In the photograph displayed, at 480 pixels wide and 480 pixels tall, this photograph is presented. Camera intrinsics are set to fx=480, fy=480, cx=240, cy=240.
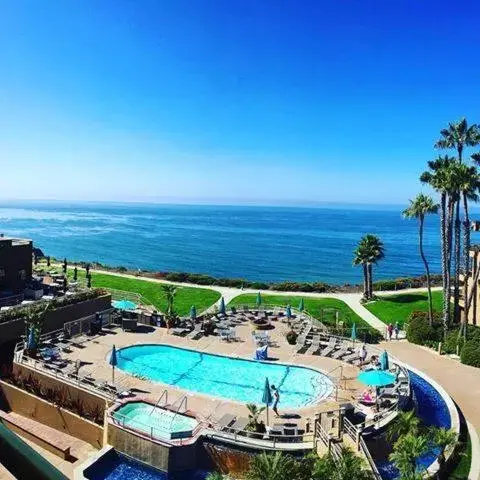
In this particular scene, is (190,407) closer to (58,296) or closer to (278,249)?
(58,296)

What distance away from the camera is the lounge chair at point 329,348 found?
26500 millimetres

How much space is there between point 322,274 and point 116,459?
6864 centimetres

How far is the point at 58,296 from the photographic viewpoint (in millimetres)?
32031

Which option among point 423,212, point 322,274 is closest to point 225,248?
point 322,274

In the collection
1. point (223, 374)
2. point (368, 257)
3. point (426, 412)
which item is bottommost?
point (426, 412)

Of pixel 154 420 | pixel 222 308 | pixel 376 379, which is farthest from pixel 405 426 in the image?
pixel 222 308

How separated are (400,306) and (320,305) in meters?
6.71

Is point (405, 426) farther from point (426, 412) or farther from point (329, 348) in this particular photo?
point (329, 348)

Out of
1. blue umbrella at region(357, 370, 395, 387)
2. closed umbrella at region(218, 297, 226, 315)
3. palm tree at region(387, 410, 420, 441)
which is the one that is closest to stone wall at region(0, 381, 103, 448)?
blue umbrella at region(357, 370, 395, 387)

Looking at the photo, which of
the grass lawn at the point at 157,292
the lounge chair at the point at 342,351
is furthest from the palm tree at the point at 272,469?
the grass lawn at the point at 157,292

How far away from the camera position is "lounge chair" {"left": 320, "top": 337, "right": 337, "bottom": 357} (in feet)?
86.9

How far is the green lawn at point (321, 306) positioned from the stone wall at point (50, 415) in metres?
20.2

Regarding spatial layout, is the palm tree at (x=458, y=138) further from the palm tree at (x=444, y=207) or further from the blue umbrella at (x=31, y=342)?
the blue umbrella at (x=31, y=342)

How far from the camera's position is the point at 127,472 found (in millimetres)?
16797
